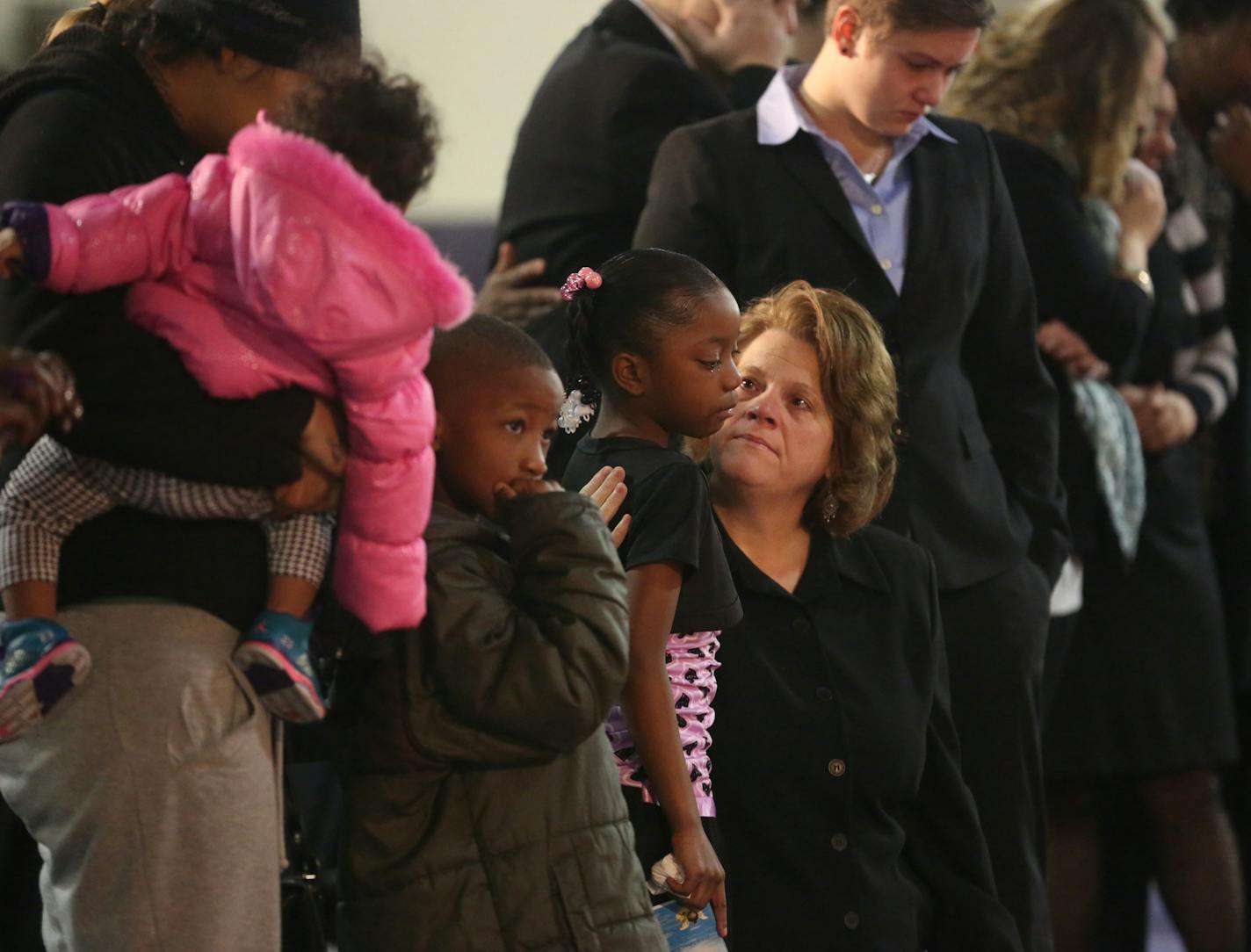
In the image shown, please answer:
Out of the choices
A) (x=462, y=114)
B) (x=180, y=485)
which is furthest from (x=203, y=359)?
(x=462, y=114)

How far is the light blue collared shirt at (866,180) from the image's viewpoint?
2824 millimetres

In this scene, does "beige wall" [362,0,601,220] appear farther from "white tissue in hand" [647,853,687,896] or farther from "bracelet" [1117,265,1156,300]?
"white tissue in hand" [647,853,687,896]

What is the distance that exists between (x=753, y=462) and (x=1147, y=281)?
5.19 ft

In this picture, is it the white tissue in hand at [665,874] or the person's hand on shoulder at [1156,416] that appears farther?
the person's hand on shoulder at [1156,416]

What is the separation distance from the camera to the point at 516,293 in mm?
3135

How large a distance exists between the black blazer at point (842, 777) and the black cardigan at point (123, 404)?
77 centimetres

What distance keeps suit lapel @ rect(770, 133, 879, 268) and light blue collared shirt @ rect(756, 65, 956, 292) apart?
1cm

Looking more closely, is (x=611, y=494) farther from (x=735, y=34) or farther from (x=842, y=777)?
(x=735, y=34)

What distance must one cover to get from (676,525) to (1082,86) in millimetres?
1866

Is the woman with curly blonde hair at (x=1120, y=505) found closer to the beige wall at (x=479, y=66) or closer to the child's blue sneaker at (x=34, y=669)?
the beige wall at (x=479, y=66)

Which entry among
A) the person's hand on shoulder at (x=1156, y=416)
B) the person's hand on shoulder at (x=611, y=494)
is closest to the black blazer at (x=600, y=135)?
the person's hand on shoulder at (x=611, y=494)

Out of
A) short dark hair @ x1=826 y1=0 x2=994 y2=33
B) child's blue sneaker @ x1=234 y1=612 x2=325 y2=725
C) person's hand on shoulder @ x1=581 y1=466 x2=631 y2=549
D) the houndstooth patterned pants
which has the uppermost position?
short dark hair @ x1=826 y1=0 x2=994 y2=33

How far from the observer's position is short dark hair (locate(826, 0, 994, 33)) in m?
2.75

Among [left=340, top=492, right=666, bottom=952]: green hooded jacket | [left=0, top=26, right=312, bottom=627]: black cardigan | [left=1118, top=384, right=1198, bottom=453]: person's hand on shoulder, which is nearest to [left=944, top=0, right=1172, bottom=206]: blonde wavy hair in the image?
[left=1118, top=384, right=1198, bottom=453]: person's hand on shoulder
